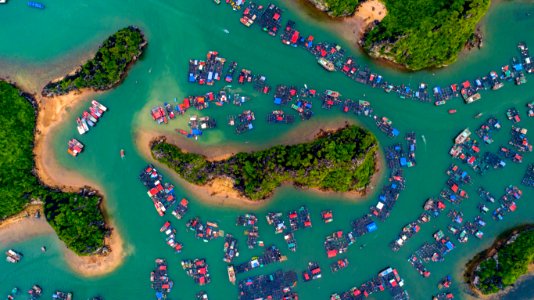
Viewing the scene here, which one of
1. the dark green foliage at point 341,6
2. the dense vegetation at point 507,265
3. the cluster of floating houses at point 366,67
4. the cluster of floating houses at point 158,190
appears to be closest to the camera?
the dense vegetation at point 507,265

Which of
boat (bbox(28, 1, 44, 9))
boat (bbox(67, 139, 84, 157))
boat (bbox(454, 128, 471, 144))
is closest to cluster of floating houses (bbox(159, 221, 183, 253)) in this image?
boat (bbox(67, 139, 84, 157))

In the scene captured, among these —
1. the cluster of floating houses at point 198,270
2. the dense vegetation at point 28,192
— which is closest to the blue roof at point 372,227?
the cluster of floating houses at point 198,270

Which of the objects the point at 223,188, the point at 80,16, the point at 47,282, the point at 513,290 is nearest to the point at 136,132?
the point at 223,188

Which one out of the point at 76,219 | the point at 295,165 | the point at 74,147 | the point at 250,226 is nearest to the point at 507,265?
the point at 295,165

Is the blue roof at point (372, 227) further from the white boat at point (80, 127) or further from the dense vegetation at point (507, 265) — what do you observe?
the white boat at point (80, 127)

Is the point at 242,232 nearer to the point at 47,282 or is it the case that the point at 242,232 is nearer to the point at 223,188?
the point at 223,188

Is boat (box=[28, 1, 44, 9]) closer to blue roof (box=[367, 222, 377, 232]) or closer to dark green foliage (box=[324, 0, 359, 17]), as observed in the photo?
dark green foliage (box=[324, 0, 359, 17])

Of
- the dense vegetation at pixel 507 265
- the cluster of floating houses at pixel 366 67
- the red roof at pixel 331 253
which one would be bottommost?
the red roof at pixel 331 253
